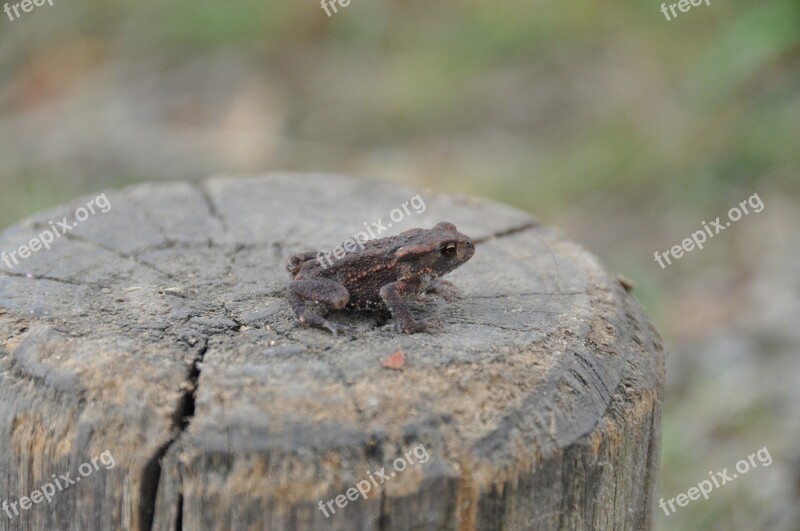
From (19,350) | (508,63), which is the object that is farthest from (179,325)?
(508,63)

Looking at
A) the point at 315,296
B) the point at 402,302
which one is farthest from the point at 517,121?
the point at 315,296

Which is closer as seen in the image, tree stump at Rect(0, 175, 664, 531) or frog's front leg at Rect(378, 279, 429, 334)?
tree stump at Rect(0, 175, 664, 531)

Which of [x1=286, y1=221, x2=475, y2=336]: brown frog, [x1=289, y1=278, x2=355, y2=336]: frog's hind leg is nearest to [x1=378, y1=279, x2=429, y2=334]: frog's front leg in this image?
[x1=286, y1=221, x2=475, y2=336]: brown frog

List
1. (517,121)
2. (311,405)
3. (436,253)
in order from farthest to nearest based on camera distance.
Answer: (517,121), (436,253), (311,405)

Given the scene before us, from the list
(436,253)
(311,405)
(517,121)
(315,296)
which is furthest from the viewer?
(517,121)

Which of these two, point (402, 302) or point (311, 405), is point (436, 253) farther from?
point (311, 405)

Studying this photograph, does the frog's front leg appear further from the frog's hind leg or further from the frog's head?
the frog's hind leg

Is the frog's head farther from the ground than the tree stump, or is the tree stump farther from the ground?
the frog's head
